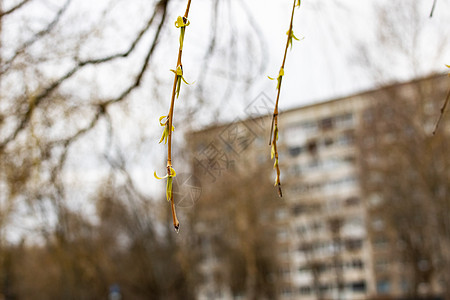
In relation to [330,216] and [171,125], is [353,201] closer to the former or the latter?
[330,216]

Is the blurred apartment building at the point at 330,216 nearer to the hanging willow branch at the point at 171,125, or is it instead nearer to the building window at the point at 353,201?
the building window at the point at 353,201

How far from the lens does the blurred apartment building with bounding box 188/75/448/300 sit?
1909cm

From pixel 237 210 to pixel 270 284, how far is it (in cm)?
909

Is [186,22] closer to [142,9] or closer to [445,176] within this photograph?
[142,9]

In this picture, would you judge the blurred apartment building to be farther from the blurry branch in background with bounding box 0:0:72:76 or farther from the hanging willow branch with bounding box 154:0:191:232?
the hanging willow branch with bounding box 154:0:191:232

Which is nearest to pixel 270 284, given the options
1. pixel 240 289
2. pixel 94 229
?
pixel 240 289

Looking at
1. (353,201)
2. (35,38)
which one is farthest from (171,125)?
(353,201)

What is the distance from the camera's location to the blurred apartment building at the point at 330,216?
19.1 meters

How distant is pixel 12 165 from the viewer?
13.7 feet

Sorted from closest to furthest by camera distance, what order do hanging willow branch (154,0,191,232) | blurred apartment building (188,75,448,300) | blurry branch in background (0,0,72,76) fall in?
hanging willow branch (154,0,191,232), blurry branch in background (0,0,72,76), blurred apartment building (188,75,448,300)

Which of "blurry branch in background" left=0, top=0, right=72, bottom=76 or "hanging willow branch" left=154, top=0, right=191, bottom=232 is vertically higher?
"blurry branch in background" left=0, top=0, right=72, bottom=76

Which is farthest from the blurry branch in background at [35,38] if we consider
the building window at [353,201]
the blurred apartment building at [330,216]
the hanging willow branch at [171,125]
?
the building window at [353,201]

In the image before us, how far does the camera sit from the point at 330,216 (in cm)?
2094

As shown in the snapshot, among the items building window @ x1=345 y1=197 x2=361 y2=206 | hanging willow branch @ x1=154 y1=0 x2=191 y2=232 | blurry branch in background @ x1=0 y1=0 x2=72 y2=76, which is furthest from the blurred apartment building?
hanging willow branch @ x1=154 y1=0 x2=191 y2=232
